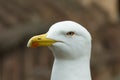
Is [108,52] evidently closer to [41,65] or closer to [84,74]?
[41,65]

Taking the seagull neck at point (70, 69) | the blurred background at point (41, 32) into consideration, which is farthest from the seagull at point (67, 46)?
the blurred background at point (41, 32)

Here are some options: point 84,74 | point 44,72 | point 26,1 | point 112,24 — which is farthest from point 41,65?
point 84,74

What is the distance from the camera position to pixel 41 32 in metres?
7.82

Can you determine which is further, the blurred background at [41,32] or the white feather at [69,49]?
the blurred background at [41,32]

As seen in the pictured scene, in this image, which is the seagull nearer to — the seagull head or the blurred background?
the seagull head

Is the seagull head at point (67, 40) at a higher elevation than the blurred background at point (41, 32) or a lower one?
lower

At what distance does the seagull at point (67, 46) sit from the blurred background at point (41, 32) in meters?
4.26

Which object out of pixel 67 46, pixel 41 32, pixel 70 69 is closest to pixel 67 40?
pixel 67 46

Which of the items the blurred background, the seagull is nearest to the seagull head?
the seagull

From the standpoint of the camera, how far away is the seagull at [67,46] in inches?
124

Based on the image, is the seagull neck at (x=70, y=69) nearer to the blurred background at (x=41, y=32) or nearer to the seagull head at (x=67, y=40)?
the seagull head at (x=67, y=40)

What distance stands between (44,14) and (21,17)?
42cm

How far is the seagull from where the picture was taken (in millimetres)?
3143

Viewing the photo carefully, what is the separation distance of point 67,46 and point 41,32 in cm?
470
